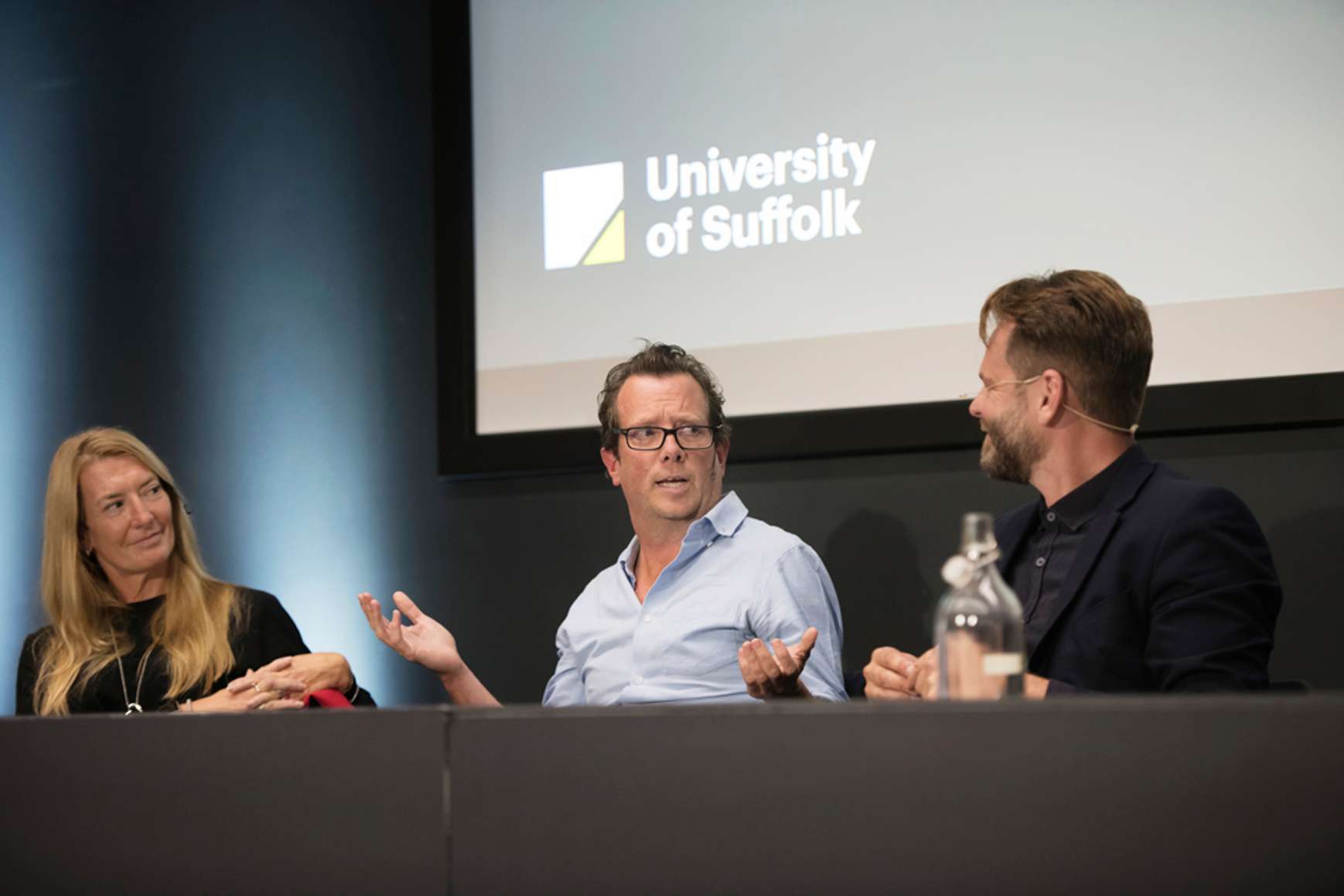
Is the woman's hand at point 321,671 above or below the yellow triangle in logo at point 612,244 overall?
below

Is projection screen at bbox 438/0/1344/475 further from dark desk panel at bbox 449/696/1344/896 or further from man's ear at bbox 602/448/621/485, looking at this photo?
dark desk panel at bbox 449/696/1344/896

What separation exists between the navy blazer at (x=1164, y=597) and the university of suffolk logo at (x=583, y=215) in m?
1.51

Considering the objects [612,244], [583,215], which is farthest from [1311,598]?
[583,215]

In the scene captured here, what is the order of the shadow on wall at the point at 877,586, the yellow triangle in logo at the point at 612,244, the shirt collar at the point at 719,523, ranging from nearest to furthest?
the shirt collar at the point at 719,523 → the shadow on wall at the point at 877,586 → the yellow triangle in logo at the point at 612,244

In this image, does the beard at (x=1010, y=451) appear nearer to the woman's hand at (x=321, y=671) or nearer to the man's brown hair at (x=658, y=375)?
the man's brown hair at (x=658, y=375)

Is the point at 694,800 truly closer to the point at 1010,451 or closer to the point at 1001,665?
the point at 1001,665

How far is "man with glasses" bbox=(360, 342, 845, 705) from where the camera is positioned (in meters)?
2.38

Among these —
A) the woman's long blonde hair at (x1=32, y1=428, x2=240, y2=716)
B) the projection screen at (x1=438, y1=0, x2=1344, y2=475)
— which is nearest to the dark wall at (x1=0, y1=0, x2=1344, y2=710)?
the projection screen at (x1=438, y1=0, x2=1344, y2=475)

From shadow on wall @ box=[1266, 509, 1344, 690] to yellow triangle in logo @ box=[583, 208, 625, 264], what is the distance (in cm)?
154

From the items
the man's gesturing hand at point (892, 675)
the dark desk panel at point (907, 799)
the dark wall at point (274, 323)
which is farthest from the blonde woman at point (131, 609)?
the dark desk panel at point (907, 799)

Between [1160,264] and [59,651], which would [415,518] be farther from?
[1160,264]

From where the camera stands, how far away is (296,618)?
10.8 ft

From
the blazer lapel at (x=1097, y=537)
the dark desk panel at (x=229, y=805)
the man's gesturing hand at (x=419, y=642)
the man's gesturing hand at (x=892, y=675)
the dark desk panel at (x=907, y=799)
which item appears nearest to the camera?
the dark desk panel at (x=907, y=799)

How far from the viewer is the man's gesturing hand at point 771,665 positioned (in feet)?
5.51
